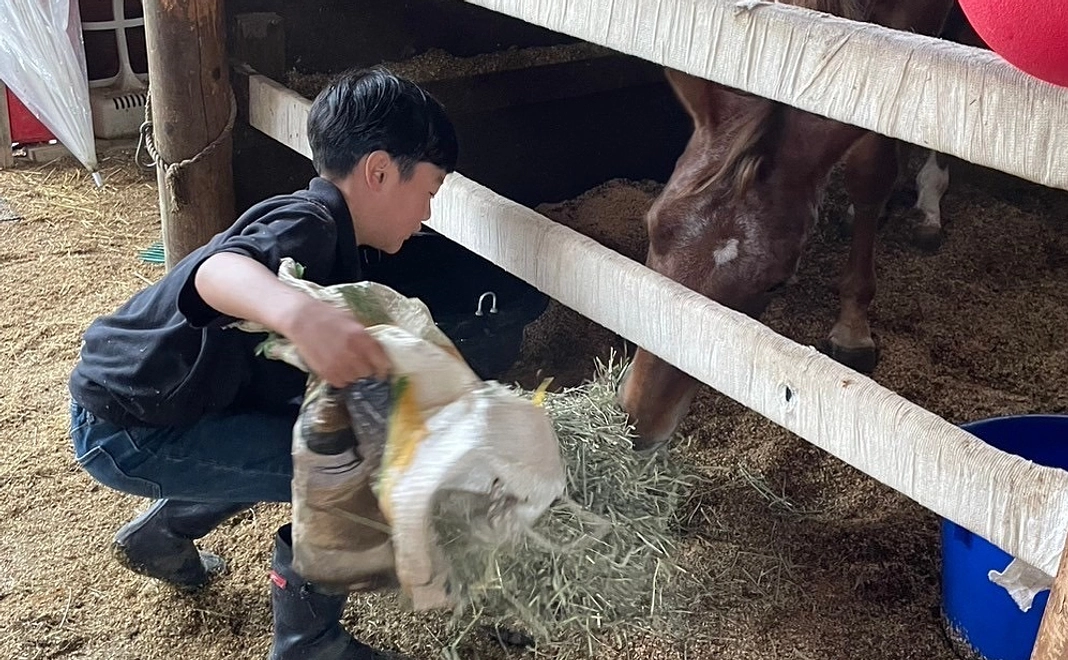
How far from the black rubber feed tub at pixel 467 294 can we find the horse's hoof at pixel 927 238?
1420 millimetres

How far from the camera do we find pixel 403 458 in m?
1.23

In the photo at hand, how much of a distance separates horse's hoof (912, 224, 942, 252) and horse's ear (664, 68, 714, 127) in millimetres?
1744

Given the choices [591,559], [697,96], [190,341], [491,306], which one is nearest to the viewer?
[190,341]

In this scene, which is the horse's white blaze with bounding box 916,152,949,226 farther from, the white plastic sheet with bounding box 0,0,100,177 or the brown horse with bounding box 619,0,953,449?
the white plastic sheet with bounding box 0,0,100,177

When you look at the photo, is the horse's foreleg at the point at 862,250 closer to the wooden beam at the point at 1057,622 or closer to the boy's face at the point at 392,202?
the boy's face at the point at 392,202

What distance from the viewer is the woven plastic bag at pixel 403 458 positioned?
4.02 ft

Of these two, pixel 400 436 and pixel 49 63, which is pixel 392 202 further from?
pixel 49 63

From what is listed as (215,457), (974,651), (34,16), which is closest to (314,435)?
(215,457)

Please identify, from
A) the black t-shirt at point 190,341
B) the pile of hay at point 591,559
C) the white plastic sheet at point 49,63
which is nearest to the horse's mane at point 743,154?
the pile of hay at point 591,559

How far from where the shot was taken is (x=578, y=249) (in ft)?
5.57

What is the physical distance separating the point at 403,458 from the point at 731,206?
0.89 m

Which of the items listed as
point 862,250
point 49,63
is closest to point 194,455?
point 862,250

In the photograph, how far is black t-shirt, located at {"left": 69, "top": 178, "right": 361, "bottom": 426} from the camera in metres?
1.47

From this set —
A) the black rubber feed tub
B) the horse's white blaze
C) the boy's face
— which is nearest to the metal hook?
the black rubber feed tub
